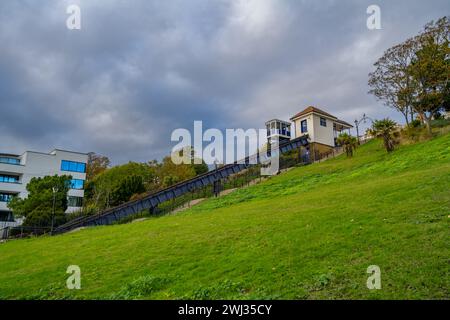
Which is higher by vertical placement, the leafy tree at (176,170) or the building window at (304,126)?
the building window at (304,126)

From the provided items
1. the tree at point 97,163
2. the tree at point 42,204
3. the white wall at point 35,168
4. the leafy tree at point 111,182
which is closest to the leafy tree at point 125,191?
the leafy tree at point 111,182

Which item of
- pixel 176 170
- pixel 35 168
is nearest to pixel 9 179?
pixel 35 168

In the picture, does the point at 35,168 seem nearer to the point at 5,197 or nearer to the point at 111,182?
the point at 5,197

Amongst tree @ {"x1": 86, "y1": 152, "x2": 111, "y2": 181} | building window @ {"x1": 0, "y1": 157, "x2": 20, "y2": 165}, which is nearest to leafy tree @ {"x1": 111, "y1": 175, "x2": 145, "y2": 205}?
building window @ {"x1": 0, "y1": 157, "x2": 20, "y2": 165}

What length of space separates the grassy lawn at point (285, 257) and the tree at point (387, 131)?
71.7 ft

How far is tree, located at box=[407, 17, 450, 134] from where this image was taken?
42931 mm

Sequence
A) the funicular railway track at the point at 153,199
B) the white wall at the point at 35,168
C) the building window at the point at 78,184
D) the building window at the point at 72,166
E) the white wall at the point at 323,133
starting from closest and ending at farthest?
1. the funicular railway track at the point at 153,199
2. the white wall at the point at 35,168
3. the building window at the point at 78,184
4. the building window at the point at 72,166
5. the white wall at the point at 323,133

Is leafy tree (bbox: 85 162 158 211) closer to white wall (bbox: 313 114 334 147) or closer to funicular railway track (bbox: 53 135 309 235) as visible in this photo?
funicular railway track (bbox: 53 135 309 235)

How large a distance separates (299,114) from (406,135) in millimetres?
25804

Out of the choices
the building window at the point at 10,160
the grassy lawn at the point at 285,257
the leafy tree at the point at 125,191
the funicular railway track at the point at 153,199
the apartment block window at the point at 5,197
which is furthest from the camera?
the building window at the point at 10,160

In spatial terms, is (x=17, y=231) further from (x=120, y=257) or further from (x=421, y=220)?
(x=421, y=220)

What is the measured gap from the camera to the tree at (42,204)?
3962 centimetres

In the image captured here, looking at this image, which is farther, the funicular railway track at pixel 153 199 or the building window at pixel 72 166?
the building window at pixel 72 166

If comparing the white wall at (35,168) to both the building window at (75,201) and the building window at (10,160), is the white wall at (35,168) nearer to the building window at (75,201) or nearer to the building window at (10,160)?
the building window at (75,201)
